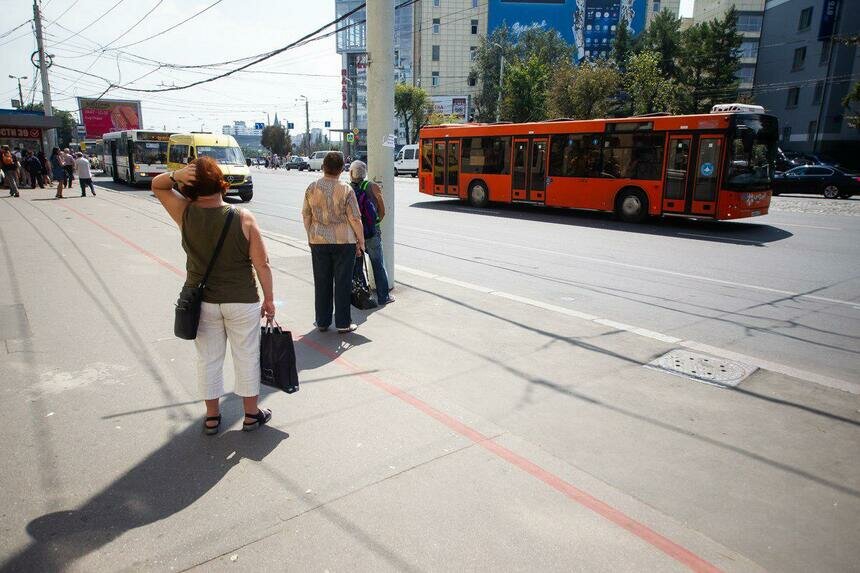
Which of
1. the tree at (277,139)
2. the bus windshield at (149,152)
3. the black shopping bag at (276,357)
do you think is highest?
the tree at (277,139)

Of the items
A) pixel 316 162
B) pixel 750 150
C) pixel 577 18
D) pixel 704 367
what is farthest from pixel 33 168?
pixel 577 18

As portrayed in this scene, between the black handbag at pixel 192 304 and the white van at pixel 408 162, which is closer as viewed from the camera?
the black handbag at pixel 192 304

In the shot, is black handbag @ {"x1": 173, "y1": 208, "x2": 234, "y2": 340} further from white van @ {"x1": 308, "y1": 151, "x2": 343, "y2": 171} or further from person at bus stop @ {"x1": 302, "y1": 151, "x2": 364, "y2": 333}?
white van @ {"x1": 308, "y1": 151, "x2": 343, "y2": 171}

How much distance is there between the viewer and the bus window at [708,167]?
1355 centimetres

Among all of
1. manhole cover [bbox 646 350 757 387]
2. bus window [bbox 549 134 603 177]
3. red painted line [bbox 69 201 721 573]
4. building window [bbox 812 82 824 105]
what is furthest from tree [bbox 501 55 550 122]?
red painted line [bbox 69 201 721 573]

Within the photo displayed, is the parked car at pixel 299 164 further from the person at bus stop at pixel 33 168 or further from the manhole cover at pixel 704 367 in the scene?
the manhole cover at pixel 704 367

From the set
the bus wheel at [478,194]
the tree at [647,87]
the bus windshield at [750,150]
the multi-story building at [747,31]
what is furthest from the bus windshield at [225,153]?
the multi-story building at [747,31]

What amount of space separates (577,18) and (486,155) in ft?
217

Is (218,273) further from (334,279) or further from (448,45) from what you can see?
(448,45)

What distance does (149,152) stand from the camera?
25875 mm

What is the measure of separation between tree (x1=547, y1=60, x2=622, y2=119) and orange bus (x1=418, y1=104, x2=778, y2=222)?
22845 mm

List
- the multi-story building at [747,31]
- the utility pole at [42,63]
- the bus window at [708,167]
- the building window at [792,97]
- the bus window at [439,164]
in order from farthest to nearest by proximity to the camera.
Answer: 1. the multi-story building at [747,31]
2. the building window at [792,97]
3. the utility pole at [42,63]
4. the bus window at [439,164]
5. the bus window at [708,167]

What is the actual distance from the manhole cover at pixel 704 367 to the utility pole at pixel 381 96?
11.9 ft

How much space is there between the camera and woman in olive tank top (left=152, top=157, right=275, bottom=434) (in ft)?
10.9
